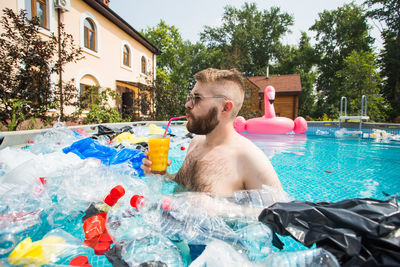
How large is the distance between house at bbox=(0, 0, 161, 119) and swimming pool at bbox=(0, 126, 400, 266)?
6848 mm

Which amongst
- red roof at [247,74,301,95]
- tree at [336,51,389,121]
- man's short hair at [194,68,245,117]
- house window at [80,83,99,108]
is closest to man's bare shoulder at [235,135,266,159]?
man's short hair at [194,68,245,117]

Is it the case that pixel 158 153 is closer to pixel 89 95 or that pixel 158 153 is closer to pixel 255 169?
pixel 255 169

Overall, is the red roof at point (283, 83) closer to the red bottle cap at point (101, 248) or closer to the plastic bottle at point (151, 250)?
the plastic bottle at point (151, 250)

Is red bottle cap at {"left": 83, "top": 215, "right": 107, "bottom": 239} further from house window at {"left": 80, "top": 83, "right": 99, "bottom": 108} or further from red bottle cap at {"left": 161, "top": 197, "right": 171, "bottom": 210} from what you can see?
house window at {"left": 80, "top": 83, "right": 99, "bottom": 108}

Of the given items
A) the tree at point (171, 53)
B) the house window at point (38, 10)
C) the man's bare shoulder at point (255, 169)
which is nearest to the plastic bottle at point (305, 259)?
the man's bare shoulder at point (255, 169)

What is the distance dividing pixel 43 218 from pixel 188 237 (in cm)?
152

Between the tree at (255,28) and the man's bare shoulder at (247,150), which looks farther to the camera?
the tree at (255,28)

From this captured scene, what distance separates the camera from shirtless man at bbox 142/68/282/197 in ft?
5.91

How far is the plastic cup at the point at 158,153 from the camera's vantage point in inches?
79.5

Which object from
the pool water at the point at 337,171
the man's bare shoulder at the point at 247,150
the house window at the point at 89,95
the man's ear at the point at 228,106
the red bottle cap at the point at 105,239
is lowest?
the pool water at the point at 337,171

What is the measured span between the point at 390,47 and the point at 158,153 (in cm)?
2982

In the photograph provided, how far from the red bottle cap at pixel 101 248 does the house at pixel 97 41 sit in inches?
372

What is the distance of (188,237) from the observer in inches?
61.7

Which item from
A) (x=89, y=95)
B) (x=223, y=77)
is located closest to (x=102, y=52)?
(x=89, y=95)
